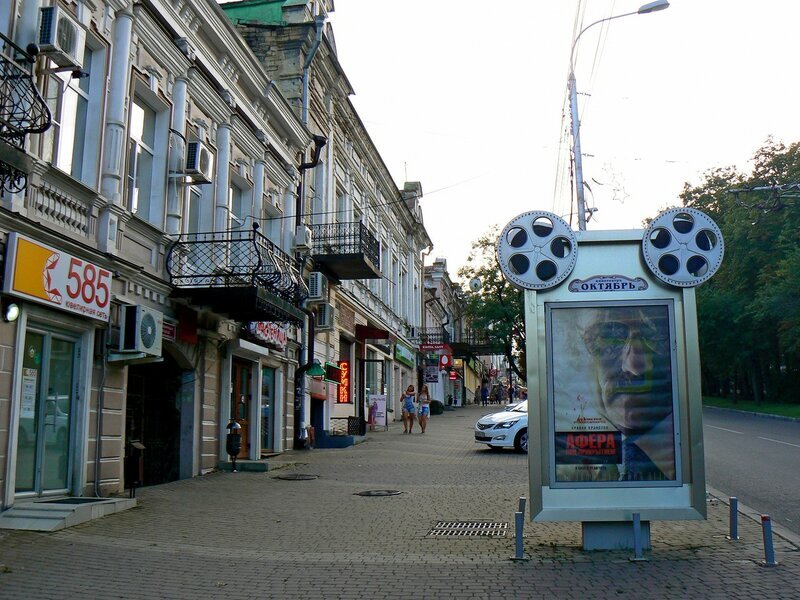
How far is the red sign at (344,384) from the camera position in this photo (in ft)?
80.4

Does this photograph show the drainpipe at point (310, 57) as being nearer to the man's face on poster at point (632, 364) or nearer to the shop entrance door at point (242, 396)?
the shop entrance door at point (242, 396)

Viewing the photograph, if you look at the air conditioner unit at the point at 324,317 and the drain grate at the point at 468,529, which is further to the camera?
the air conditioner unit at the point at 324,317

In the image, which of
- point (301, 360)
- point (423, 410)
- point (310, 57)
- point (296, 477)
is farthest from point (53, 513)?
point (423, 410)

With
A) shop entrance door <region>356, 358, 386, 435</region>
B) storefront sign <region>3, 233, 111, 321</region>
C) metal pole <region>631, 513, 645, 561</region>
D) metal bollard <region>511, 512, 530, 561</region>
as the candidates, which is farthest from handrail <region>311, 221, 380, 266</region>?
metal pole <region>631, 513, 645, 561</region>

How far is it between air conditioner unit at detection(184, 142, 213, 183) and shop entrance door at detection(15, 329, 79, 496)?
405cm

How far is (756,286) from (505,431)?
32.8 m

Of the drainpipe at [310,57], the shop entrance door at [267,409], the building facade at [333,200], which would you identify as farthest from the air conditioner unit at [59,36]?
the drainpipe at [310,57]

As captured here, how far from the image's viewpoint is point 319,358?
22.1 meters

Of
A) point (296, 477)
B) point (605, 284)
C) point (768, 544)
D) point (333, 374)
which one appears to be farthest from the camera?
point (333, 374)

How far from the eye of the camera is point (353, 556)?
753cm

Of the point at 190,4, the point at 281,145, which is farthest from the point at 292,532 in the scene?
the point at 281,145

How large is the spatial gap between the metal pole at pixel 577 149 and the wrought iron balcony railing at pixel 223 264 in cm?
861

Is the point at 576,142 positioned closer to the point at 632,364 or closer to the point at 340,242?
the point at 340,242

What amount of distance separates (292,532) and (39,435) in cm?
340
